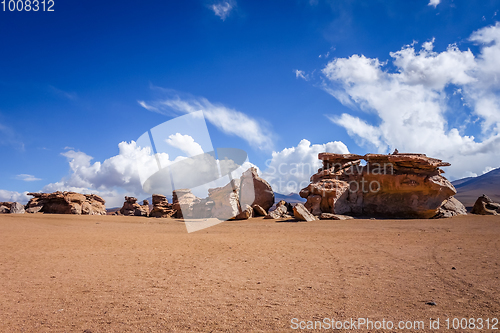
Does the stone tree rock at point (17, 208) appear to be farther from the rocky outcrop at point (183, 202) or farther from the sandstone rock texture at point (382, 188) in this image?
the sandstone rock texture at point (382, 188)

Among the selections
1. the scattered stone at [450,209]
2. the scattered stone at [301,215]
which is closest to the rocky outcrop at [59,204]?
the scattered stone at [301,215]

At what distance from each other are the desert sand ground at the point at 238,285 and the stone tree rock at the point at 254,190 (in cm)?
1523

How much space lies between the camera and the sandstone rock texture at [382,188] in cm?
1906

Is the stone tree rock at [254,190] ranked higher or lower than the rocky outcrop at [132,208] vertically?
higher

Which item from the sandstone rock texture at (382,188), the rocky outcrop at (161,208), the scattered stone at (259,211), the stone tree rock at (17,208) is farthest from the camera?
the rocky outcrop at (161,208)

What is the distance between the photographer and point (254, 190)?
2445 cm

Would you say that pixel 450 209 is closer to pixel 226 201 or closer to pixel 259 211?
pixel 259 211

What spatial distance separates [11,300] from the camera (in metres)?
4.05

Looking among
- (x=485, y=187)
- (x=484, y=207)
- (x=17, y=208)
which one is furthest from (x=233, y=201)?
(x=485, y=187)

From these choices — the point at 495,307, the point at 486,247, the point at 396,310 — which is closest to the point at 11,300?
the point at 396,310

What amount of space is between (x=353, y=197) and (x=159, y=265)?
1746 centimetres

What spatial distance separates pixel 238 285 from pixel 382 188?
1890 cm

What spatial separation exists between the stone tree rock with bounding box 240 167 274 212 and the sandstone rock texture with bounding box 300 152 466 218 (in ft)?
16.1

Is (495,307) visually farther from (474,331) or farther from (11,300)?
(11,300)
